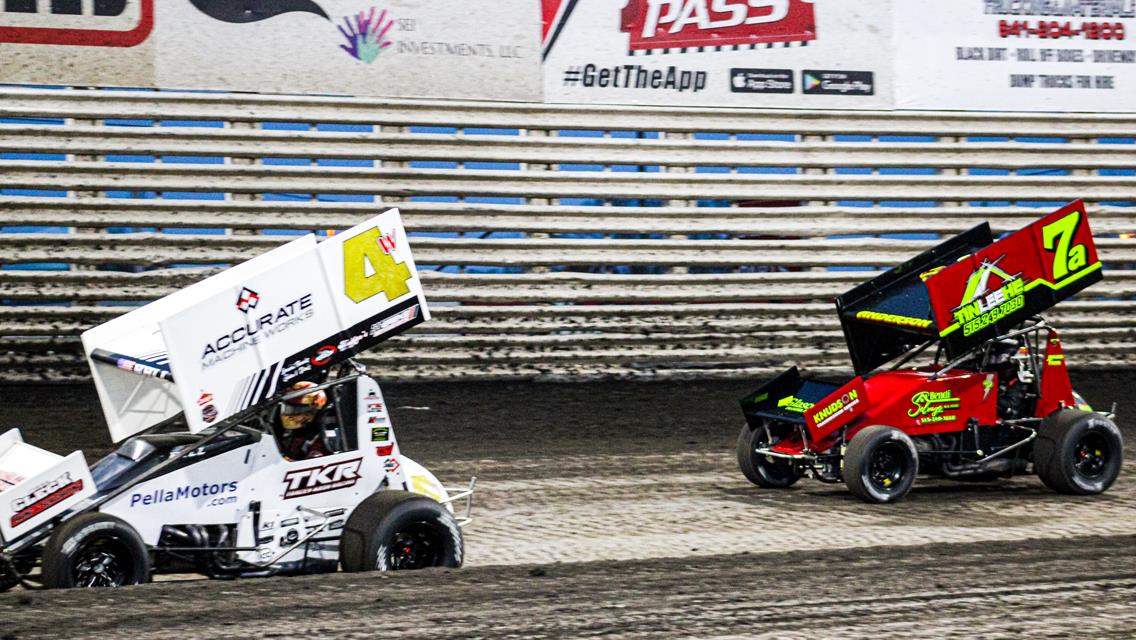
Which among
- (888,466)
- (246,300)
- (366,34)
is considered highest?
(366,34)

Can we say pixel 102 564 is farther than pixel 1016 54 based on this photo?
No

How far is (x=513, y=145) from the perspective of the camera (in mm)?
15203

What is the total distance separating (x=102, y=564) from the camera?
639 cm

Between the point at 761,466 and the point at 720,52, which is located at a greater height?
the point at 720,52

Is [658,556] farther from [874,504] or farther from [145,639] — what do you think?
[145,639]

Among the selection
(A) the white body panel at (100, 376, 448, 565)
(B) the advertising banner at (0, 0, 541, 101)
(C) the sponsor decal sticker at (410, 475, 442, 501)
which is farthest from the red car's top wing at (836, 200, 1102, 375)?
(B) the advertising banner at (0, 0, 541, 101)

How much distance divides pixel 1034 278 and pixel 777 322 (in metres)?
5.95

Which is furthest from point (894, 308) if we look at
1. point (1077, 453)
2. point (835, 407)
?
point (1077, 453)

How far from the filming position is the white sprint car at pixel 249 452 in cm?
647

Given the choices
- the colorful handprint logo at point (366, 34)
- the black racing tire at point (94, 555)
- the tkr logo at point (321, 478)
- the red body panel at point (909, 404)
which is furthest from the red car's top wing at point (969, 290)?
the colorful handprint logo at point (366, 34)

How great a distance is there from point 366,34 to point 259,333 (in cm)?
851

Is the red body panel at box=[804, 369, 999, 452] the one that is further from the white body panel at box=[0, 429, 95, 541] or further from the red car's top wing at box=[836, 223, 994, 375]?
the white body panel at box=[0, 429, 95, 541]

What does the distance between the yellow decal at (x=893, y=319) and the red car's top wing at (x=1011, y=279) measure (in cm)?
12

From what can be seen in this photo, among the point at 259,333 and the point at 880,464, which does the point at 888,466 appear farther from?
the point at 259,333
